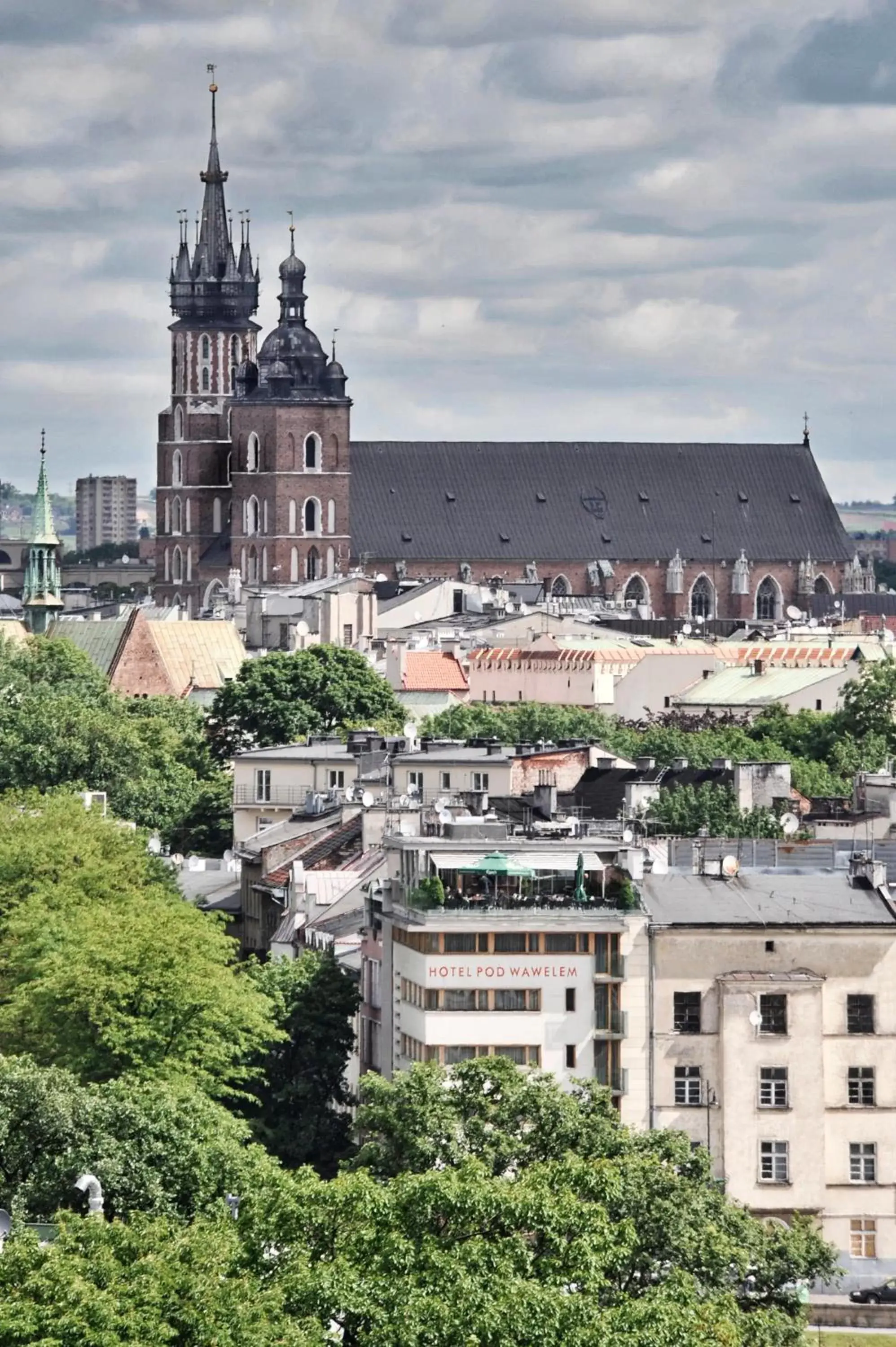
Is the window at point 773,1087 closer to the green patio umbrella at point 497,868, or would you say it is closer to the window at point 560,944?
the window at point 560,944

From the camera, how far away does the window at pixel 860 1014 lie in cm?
6147

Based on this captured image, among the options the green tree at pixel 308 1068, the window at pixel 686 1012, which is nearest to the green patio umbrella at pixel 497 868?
the window at pixel 686 1012

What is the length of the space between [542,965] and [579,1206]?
15.0 meters

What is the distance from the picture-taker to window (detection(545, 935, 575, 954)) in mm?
61219

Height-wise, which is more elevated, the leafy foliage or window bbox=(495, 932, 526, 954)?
the leafy foliage

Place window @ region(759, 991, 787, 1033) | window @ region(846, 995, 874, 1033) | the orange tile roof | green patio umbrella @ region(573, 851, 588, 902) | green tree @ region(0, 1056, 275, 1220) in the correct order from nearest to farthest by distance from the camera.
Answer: green tree @ region(0, 1056, 275, 1220) < window @ region(759, 991, 787, 1033) < window @ region(846, 995, 874, 1033) < green patio umbrella @ region(573, 851, 588, 902) < the orange tile roof

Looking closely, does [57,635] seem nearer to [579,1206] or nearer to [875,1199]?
[875,1199]

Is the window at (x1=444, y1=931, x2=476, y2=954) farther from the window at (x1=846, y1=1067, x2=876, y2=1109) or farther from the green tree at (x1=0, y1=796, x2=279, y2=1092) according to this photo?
the window at (x1=846, y1=1067, x2=876, y2=1109)

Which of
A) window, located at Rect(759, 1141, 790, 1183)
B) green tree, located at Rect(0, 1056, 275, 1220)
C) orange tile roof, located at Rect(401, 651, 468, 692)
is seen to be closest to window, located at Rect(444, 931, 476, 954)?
window, located at Rect(759, 1141, 790, 1183)

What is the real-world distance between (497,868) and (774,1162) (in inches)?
230

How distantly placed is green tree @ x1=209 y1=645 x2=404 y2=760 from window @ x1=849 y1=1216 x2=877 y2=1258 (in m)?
69.0

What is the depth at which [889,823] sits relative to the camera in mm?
81000

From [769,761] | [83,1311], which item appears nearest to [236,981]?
[83,1311]

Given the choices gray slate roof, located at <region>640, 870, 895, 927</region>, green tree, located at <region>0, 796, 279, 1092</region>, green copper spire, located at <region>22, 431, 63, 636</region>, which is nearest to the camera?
gray slate roof, located at <region>640, 870, 895, 927</region>
